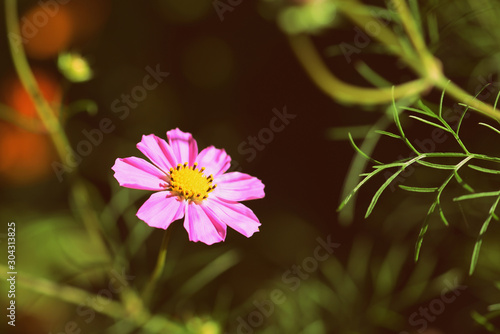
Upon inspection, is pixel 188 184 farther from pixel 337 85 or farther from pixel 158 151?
pixel 337 85

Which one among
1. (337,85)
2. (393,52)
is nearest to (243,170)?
(337,85)

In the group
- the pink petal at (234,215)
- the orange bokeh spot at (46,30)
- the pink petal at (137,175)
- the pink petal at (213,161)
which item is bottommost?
the pink petal at (234,215)

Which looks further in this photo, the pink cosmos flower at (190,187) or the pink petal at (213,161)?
the pink petal at (213,161)

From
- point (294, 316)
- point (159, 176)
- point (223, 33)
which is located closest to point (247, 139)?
point (223, 33)

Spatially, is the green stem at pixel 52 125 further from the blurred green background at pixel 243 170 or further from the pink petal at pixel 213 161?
the pink petal at pixel 213 161

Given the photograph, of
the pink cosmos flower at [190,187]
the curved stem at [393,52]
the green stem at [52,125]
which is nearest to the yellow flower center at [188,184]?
the pink cosmos flower at [190,187]

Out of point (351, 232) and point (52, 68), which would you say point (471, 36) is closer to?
point (351, 232)

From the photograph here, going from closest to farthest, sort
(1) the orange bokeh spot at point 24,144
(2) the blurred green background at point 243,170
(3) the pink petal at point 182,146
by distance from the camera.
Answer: (3) the pink petal at point 182,146
(2) the blurred green background at point 243,170
(1) the orange bokeh spot at point 24,144
